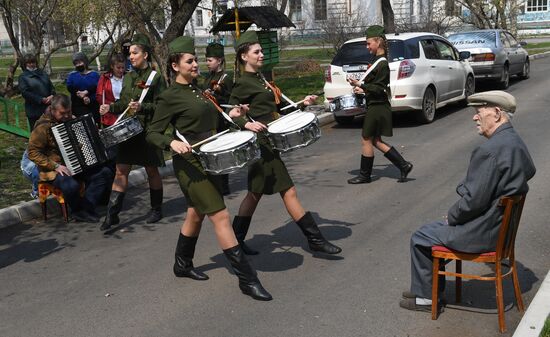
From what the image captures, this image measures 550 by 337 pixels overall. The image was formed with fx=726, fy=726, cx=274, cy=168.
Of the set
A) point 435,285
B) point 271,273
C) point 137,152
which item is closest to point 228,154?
point 271,273

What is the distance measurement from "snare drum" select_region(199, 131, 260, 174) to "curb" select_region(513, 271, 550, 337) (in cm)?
211

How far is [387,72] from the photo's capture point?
8.84 m

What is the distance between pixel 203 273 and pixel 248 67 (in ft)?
5.74

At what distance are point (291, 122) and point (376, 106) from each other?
3241 millimetres

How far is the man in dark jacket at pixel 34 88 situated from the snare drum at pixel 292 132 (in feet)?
19.4

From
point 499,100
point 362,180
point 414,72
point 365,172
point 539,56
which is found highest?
point 499,100

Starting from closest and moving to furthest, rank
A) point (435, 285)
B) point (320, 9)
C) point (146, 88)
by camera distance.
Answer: point (435, 285) < point (146, 88) < point (320, 9)

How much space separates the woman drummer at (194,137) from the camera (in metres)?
5.34

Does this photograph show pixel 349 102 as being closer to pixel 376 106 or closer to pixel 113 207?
pixel 376 106

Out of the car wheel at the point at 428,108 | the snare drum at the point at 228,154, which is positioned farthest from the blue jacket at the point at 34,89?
the car wheel at the point at 428,108

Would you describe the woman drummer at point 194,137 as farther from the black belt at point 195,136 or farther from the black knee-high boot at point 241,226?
the black knee-high boot at point 241,226

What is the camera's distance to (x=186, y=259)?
5.89 metres

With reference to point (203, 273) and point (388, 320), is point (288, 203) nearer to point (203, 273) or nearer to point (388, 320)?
point (203, 273)

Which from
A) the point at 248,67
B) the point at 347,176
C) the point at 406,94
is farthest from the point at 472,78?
the point at 248,67
